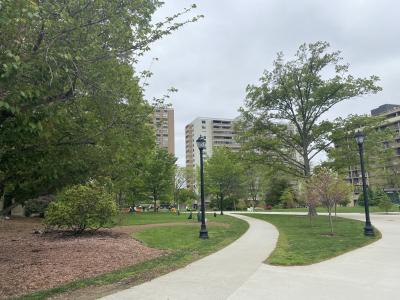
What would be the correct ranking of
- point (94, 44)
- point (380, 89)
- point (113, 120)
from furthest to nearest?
point (380, 89)
point (113, 120)
point (94, 44)

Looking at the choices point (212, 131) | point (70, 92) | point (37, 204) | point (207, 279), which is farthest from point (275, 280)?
point (212, 131)

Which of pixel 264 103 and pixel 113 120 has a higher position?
pixel 264 103

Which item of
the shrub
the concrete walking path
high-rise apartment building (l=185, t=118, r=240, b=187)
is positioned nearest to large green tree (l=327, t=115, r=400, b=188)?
the concrete walking path

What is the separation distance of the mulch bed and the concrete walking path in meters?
2.42

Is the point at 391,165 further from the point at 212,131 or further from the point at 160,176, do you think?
the point at 212,131

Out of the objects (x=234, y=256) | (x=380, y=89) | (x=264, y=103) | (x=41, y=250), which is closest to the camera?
(x=234, y=256)

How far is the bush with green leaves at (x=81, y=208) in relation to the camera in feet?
49.9

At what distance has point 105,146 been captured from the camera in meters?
8.16

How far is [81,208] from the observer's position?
50.2 feet

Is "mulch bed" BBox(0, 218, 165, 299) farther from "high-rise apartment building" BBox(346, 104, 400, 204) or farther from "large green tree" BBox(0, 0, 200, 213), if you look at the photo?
"high-rise apartment building" BBox(346, 104, 400, 204)

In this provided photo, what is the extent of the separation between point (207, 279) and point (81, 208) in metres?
9.31

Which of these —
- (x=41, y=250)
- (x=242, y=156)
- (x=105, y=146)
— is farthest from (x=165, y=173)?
(x=105, y=146)

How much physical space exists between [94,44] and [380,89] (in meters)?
27.8

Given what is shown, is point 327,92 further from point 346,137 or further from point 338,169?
point 338,169
